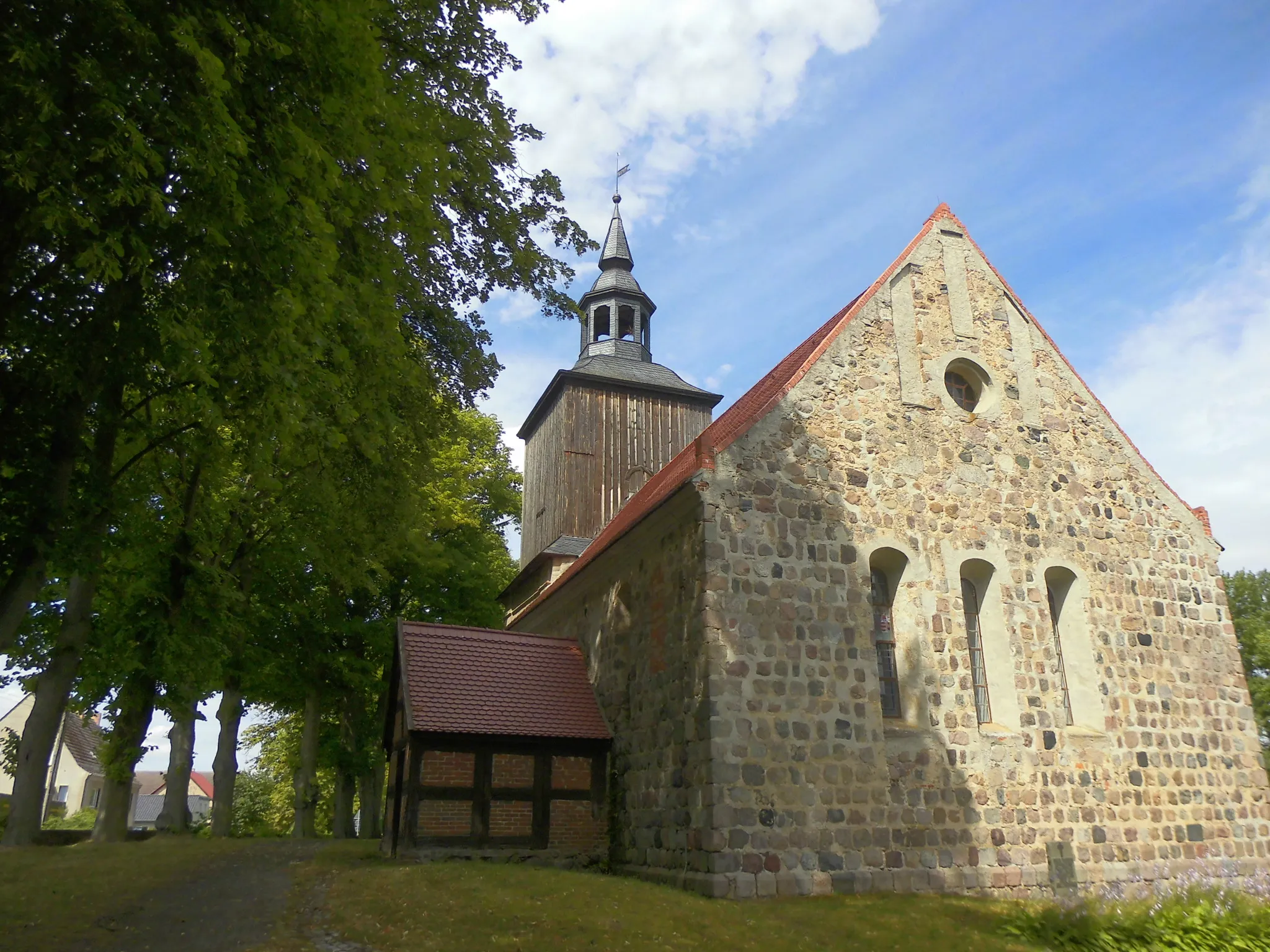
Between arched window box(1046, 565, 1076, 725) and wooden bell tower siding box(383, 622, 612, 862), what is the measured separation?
652cm

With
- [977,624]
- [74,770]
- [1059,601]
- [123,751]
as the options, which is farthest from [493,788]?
[74,770]

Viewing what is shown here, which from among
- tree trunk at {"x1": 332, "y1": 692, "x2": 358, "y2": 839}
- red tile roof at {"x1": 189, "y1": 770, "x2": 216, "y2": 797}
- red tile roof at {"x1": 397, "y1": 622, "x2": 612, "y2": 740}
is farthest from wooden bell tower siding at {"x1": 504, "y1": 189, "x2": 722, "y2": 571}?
red tile roof at {"x1": 189, "y1": 770, "x2": 216, "y2": 797}

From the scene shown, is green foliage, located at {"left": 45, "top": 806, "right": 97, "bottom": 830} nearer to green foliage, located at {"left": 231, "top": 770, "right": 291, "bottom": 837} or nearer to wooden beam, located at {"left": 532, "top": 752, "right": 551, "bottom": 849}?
green foliage, located at {"left": 231, "top": 770, "right": 291, "bottom": 837}

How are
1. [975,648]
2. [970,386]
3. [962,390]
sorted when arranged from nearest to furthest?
[975,648] < [962,390] < [970,386]

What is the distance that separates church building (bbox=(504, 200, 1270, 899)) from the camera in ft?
35.5

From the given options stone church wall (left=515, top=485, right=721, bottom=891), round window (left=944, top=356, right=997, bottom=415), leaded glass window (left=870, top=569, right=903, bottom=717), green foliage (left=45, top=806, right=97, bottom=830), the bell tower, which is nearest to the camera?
stone church wall (left=515, top=485, right=721, bottom=891)

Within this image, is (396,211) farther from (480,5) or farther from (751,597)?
(751,597)

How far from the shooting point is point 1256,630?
3158 centimetres

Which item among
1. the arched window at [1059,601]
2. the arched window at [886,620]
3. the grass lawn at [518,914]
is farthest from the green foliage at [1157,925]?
the arched window at [1059,601]

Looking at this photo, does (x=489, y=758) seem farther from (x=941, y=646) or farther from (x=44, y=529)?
(x=44, y=529)

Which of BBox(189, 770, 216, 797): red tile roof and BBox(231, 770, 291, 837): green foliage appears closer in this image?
BBox(231, 770, 291, 837): green foliage

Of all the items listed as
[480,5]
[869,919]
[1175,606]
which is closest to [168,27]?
[480,5]

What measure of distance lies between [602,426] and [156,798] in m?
64.3

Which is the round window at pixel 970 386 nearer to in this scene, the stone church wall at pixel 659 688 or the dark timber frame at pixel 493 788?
the stone church wall at pixel 659 688
